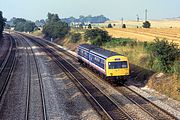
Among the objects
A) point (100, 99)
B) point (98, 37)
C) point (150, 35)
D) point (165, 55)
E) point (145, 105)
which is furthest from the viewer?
point (150, 35)

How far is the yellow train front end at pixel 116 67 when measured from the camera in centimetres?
2820

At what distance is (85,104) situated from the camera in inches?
881

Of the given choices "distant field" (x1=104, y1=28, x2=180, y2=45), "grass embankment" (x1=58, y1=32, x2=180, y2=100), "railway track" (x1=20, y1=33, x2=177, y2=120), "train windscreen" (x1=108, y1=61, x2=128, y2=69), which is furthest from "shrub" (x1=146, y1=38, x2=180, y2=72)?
"distant field" (x1=104, y1=28, x2=180, y2=45)

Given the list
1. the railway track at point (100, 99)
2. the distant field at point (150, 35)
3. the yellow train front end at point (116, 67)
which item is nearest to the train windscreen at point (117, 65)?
the yellow train front end at point (116, 67)

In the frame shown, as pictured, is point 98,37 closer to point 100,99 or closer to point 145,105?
point 100,99

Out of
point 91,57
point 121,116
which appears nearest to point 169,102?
point 121,116

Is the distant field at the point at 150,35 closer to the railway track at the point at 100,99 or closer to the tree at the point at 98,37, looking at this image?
the tree at the point at 98,37

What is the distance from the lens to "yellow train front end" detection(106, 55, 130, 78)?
28203mm

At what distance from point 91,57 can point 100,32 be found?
81.4 feet

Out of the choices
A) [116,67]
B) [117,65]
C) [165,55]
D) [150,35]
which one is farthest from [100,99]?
[150,35]

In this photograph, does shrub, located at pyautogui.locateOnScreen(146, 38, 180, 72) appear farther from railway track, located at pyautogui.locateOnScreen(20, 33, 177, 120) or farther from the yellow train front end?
railway track, located at pyautogui.locateOnScreen(20, 33, 177, 120)

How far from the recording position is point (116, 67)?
28.3m

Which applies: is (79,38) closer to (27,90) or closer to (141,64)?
(141,64)

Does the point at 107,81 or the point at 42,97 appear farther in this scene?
the point at 107,81
